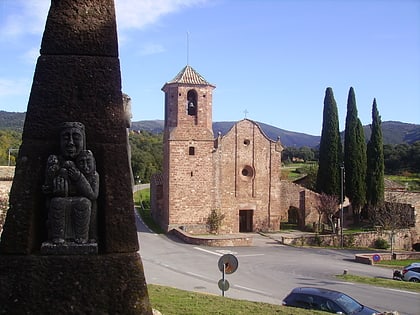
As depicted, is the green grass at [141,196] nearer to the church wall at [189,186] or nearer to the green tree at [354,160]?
the church wall at [189,186]

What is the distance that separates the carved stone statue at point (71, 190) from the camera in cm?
458

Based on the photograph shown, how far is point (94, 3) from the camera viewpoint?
16.3ft

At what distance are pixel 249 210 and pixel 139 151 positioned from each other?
32774mm

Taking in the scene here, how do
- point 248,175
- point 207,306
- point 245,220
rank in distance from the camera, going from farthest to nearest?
point 245,220 < point 248,175 < point 207,306

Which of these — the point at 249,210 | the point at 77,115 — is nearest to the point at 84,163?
the point at 77,115

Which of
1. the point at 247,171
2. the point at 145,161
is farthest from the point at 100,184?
the point at 145,161

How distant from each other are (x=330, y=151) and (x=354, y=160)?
6.97 ft

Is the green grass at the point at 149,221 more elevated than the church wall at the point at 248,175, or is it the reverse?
the church wall at the point at 248,175

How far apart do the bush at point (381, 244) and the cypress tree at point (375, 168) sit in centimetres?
618

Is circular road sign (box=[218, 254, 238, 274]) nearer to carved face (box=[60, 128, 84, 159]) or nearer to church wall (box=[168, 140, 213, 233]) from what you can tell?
carved face (box=[60, 128, 84, 159])

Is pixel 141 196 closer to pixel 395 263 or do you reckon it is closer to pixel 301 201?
pixel 301 201

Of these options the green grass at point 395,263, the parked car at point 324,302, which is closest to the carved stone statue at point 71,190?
the parked car at point 324,302

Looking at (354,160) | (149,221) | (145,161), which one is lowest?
(149,221)

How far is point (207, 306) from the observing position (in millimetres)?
9328
